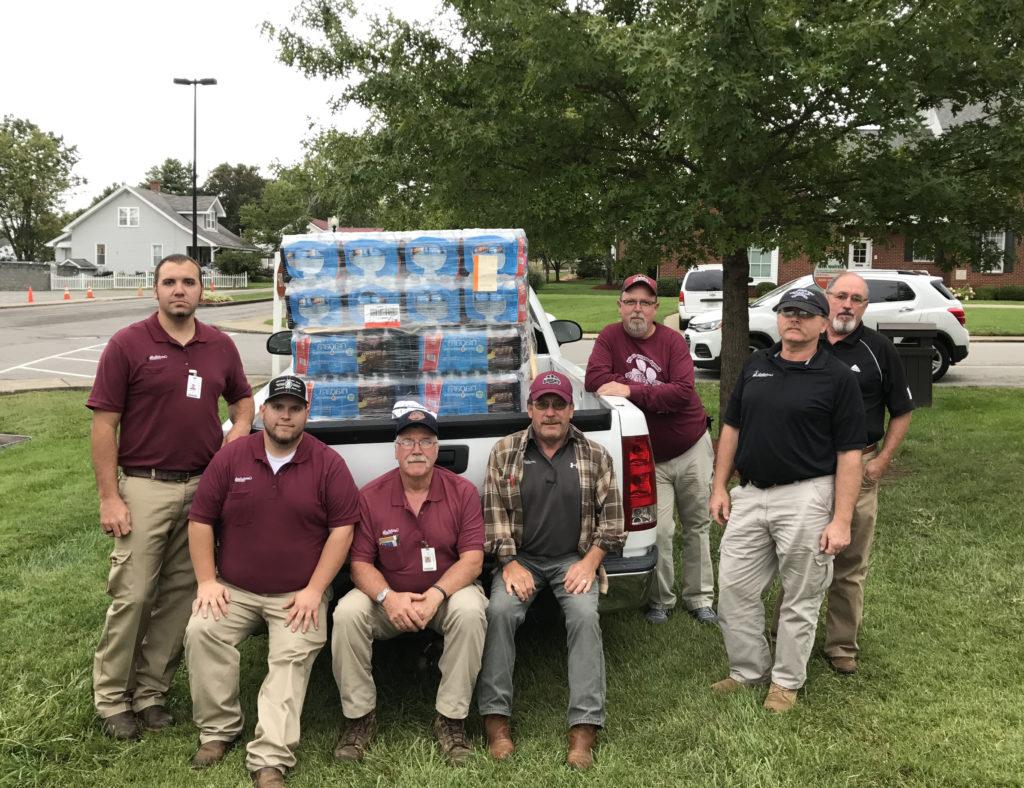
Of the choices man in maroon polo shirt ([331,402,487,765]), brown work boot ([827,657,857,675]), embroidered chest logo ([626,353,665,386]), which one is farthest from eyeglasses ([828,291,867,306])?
man in maroon polo shirt ([331,402,487,765])

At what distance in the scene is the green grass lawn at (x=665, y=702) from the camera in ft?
11.1

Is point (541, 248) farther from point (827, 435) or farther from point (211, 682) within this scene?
point (211, 682)

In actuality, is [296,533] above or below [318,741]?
above

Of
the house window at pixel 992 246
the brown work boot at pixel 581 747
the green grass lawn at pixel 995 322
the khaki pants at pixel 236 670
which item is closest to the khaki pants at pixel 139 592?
the khaki pants at pixel 236 670

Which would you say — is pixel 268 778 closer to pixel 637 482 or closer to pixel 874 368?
pixel 637 482

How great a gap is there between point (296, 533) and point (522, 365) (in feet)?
4.89

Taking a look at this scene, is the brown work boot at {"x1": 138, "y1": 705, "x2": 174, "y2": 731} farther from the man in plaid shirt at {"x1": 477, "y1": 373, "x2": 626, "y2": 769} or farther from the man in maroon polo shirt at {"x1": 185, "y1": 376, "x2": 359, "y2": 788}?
the man in plaid shirt at {"x1": 477, "y1": 373, "x2": 626, "y2": 769}

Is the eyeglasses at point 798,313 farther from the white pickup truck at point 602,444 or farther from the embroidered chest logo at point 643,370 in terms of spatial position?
the embroidered chest logo at point 643,370

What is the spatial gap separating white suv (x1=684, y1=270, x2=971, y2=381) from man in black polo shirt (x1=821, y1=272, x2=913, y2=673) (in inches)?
388

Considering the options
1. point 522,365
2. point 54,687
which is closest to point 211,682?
point 54,687

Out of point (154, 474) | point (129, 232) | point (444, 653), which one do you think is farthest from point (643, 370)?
point (129, 232)

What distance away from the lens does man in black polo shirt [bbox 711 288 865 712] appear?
12.4 feet

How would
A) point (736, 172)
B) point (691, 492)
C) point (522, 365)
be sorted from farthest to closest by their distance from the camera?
point (736, 172), point (691, 492), point (522, 365)

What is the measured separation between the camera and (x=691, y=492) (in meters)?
4.94
